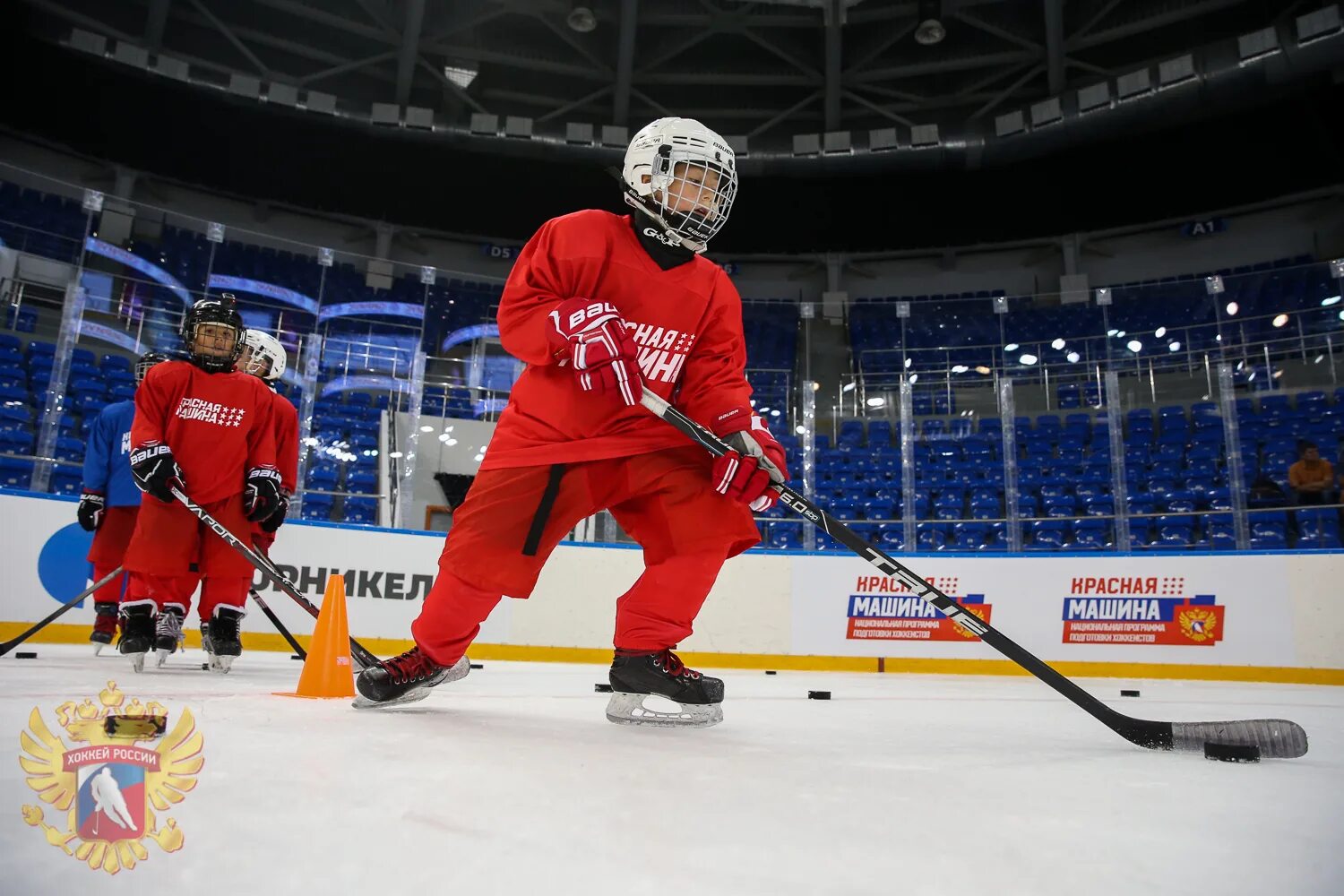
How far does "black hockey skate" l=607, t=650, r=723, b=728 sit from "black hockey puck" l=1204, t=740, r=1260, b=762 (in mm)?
1007

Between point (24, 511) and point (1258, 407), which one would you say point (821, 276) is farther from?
point (24, 511)

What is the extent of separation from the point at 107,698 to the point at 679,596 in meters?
1.30

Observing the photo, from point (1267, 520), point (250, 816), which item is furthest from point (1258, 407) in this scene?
point (250, 816)

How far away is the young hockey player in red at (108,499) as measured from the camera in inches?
163

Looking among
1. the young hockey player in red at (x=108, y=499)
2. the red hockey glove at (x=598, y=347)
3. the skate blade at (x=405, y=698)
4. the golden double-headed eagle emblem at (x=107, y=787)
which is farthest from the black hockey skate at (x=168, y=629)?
the golden double-headed eagle emblem at (x=107, y=787)

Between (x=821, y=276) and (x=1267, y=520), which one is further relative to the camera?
(x=821, y=276)

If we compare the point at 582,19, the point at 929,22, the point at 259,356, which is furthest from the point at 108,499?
the point at 929,22

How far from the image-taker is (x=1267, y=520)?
19.5ft

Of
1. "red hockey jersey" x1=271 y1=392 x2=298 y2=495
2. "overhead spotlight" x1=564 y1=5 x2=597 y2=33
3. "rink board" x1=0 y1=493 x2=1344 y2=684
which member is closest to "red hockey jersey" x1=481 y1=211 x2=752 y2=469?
"red hockey jersey" x1=271 y1=392 x2=298 y2=495

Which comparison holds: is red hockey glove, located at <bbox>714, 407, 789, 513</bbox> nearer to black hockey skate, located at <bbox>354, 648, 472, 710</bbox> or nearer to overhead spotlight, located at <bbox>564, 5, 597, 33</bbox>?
black hockey skate, located at <bbox>354, 648, 472, 710</bbox>

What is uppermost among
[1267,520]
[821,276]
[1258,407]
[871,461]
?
[821,276]

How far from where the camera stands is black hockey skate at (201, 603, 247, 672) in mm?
3365

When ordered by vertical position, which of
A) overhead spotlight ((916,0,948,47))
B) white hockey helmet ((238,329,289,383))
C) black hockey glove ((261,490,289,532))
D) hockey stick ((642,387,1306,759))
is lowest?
hockey stick ((642,387,1306,759))

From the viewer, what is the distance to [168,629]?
10.6ft
